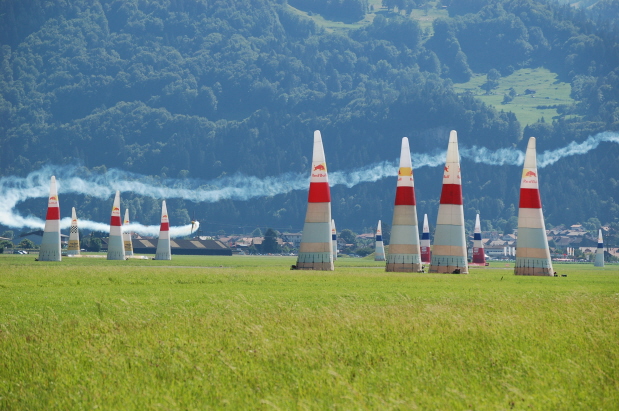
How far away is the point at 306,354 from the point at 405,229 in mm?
36757

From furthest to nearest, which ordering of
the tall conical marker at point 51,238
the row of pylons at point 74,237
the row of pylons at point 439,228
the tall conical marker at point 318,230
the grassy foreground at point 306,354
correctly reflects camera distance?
the tall conical marker at point 51,238 < the row of pylons at point 74,237 < the row of pylons at point 439,228 < the tall conical marker at point 318,230 < the grassy foreground at point 306,354

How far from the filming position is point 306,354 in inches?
760

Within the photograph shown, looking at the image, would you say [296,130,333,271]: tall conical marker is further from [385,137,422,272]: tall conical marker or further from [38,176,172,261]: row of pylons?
[38,176,172,261]: row of pylons

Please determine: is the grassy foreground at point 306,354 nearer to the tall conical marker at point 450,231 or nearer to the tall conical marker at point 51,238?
the tall conical marker at point 450,231

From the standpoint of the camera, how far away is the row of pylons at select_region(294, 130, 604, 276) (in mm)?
54688

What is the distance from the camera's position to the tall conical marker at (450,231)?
55.1 metres

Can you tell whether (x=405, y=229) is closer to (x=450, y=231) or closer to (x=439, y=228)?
(x=439, y=228)

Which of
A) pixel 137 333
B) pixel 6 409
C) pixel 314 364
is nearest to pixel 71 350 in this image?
pixel 137 333

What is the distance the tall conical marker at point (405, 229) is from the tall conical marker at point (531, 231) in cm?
550

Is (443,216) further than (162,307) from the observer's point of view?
Yes

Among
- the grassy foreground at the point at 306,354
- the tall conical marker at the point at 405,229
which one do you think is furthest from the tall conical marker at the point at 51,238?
the grassy foreground at the point at 306,354

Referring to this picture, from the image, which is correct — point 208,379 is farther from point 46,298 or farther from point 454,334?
point 46,298

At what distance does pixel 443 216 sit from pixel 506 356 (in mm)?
35874

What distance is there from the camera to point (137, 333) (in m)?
21.7
